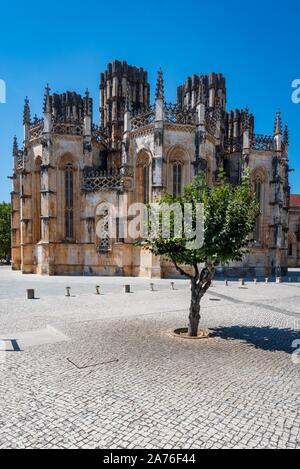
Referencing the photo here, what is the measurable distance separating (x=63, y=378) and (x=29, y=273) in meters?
27.4

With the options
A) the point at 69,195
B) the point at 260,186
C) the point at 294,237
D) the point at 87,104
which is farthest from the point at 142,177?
the point at 294,237

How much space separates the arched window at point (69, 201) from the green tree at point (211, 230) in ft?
74.4

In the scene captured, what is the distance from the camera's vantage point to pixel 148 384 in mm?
6180

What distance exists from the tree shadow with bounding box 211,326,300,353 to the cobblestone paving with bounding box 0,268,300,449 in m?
0.03

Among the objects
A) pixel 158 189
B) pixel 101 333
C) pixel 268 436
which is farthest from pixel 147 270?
pixel 268 436

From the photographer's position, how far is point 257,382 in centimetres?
636

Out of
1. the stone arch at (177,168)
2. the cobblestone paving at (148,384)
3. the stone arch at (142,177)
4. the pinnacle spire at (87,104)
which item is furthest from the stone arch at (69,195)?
the cobblestone paving at (148,384)

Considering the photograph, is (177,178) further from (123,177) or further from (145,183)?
(123,177)

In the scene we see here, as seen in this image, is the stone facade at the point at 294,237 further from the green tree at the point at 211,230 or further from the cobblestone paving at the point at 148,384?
the green tree at the point at 211,230

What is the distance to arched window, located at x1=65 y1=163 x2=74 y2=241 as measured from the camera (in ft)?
102

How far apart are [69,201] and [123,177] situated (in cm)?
680

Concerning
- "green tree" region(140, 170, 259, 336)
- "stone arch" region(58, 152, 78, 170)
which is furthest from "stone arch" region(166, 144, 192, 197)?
"green tree" region(140, 170, 259, 336)

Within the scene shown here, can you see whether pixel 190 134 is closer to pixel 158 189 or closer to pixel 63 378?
pixel 158 189

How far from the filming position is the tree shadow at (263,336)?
8.71m
